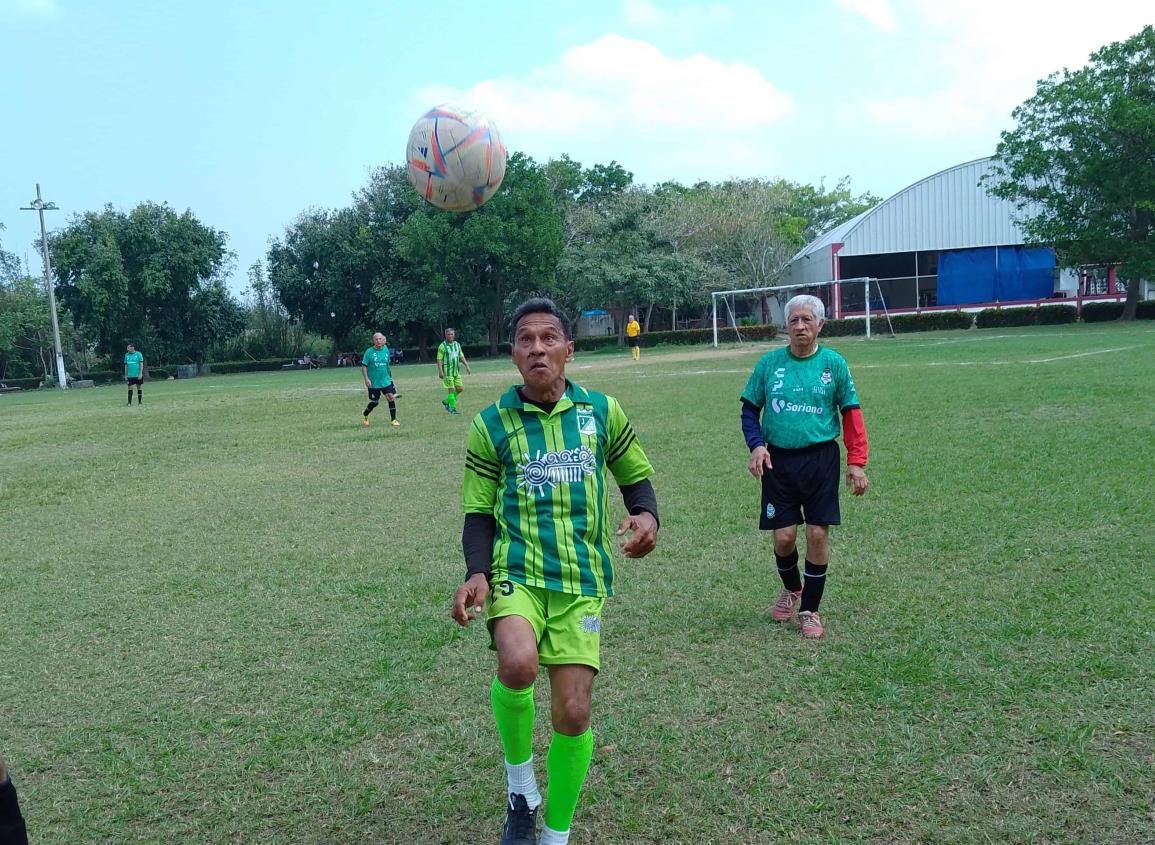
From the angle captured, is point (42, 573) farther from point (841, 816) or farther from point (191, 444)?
point (191, 444)

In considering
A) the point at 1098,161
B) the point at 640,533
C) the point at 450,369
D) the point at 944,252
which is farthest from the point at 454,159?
the point at 944,252

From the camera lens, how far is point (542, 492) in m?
3.24

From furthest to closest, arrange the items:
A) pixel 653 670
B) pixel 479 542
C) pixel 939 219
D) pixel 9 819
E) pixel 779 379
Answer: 1. pixel 939 219
2. pixel 779 379
3. pixel 653 670
4. pixel 479 542
5. pixel 9 819

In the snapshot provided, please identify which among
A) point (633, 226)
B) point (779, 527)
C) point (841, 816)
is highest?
point (633, 226)

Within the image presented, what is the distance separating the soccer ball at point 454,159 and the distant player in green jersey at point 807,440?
167 inches

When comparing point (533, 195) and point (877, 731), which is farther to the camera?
point (533, 195)

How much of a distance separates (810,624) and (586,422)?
8.01 ft

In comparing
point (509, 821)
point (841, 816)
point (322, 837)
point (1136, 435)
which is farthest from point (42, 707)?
point (1136, 435)

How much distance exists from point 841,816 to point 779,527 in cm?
217

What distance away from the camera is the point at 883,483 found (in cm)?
897

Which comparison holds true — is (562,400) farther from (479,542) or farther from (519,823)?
(519,823)

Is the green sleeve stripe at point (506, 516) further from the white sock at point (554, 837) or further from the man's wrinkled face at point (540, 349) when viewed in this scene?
the white sock at point (554, 837)

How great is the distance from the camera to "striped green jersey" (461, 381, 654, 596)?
320cm

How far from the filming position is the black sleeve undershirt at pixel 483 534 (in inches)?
125
